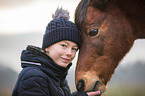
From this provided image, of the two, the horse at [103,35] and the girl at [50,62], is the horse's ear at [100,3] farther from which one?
the girl at [50,62]

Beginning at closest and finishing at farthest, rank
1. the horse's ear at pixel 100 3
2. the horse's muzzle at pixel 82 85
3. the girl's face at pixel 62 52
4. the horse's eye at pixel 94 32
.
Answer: the girl's face at pixel 62 52
the horse's muzzle at pixel 82 85
the horse's eye at pixel 94 32
the horse's ear at pixel 100 3

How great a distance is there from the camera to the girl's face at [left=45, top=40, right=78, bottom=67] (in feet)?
5.04

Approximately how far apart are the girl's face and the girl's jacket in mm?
50

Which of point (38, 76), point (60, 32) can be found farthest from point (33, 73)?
point (60, 32)

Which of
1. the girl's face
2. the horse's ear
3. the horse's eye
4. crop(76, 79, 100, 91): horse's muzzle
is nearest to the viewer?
the girl's face

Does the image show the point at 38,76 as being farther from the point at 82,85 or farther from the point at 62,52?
the point at 82,85

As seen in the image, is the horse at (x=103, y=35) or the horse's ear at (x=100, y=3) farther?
the horse's ear at (x=100, y=3)

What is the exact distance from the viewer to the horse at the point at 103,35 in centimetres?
178

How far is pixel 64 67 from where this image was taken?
1581mm

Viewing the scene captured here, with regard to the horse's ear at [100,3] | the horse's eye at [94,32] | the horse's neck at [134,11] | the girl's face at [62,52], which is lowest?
the girl's face at [62,52]

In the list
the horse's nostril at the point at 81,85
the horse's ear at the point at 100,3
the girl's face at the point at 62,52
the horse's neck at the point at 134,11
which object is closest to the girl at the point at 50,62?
the girl's face at the point at 62,52

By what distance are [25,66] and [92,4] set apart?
1113 mm

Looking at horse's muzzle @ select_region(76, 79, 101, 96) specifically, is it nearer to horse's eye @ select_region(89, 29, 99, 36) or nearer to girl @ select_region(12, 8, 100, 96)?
girl @ select_region(12, 8, 100, 96)

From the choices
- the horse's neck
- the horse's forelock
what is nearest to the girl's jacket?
the horse's forelock
